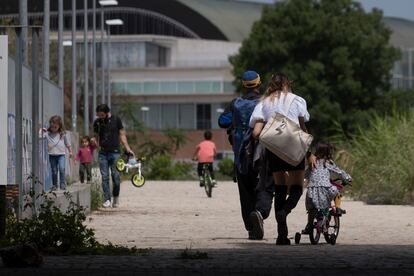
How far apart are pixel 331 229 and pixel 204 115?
3923 inches

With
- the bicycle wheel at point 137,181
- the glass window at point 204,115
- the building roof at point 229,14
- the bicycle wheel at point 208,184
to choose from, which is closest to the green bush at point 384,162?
the bicycle wheel at point 208,184

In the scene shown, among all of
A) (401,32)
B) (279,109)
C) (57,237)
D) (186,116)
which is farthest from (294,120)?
(401,32)

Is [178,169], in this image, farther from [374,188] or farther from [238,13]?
[238,13]

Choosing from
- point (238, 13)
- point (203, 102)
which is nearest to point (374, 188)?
point (203, 102)

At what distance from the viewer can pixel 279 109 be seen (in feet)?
53.9

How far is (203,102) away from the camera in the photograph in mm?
116188

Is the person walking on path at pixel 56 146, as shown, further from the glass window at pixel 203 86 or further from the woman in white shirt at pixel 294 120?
the glass window at pixel 203 86

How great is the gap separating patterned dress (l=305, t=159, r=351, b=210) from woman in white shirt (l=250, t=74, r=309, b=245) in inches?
17.3

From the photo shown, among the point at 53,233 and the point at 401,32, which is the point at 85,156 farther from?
the point at 401,32

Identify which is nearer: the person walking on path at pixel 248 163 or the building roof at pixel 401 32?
the person walking on path at pixel 248 163

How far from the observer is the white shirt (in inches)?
646

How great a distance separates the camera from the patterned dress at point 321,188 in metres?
16.9

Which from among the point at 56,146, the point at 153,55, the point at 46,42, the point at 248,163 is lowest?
the point at 56,146

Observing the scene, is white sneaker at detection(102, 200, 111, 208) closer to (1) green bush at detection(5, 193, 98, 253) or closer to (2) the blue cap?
(2) the blue cap
